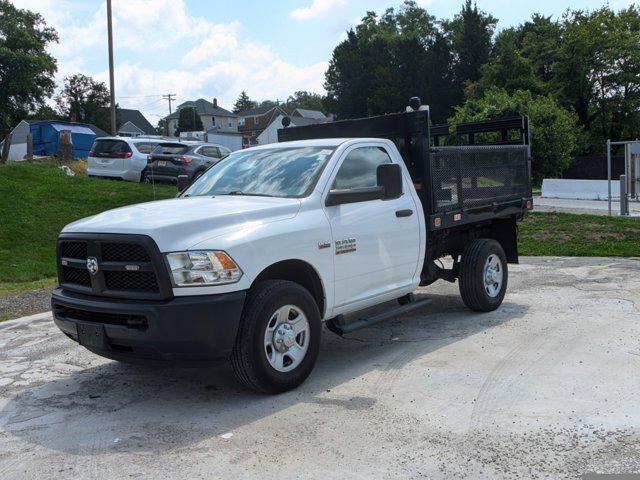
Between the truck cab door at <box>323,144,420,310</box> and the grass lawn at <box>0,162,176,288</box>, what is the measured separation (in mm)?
5861

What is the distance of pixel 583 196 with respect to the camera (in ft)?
68.6

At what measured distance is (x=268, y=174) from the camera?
19.4 ft

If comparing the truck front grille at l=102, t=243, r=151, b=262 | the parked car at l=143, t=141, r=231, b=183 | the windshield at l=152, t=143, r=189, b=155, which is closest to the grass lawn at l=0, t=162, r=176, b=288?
the parked car at l=143, t=141, r=231, b=183

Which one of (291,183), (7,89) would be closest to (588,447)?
(291,183)

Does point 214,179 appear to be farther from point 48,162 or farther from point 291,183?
point 48,162

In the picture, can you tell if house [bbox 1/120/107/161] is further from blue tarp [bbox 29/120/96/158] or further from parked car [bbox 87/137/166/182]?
parked car [bbox 87/137/166/182]

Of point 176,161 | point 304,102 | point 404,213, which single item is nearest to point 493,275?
point 404,213

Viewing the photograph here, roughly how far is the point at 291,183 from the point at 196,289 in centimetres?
158

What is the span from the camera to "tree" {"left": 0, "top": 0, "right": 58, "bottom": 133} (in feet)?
188

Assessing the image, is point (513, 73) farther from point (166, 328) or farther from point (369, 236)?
point (166, 328)

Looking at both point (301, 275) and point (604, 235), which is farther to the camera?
point (604, 235)

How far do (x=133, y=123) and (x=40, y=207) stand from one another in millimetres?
83753

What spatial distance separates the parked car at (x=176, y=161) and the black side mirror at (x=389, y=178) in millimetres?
13627

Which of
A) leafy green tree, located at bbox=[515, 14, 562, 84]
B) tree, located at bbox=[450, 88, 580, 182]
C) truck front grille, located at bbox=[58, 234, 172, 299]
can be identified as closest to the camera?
truck front grille, located at bbox=[58, 234, 172, 299]
